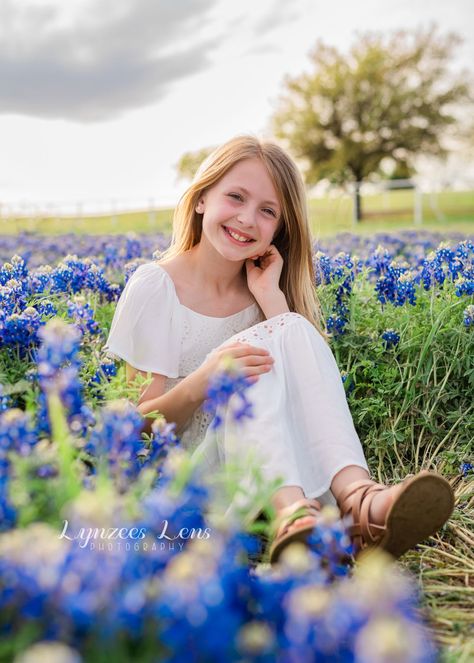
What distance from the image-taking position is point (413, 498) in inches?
81.5

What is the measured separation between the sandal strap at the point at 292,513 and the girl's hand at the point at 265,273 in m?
1.31

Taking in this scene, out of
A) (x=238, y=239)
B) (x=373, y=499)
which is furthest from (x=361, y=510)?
(x=238, y=239)

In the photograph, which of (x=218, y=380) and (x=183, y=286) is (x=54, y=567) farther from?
(x=183, y=286)

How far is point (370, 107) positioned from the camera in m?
30.2

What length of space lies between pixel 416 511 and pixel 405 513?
3cm

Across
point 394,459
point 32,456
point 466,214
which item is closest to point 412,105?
point 466,214

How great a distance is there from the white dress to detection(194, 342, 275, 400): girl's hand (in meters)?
0.04

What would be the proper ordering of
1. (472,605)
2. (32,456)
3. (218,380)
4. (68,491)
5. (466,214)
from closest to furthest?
1. (68,491)
2. (32,456)
3. (218,380)
4. (472,605)
5. (466,214)

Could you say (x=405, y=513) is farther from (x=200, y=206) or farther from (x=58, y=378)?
(x=200, y=206)

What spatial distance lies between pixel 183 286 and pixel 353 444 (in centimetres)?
116

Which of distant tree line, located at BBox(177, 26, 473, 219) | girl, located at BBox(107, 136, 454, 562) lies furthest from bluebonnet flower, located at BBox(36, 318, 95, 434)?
distant tree line, located at BBox(177, 26, 473, 219)

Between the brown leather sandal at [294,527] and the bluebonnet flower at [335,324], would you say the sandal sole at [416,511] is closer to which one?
the brown leather sandal at [294,527]

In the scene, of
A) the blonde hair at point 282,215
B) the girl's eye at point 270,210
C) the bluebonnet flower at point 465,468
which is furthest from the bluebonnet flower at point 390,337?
the girl's eye at point 270,210

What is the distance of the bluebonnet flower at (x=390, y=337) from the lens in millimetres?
3486
